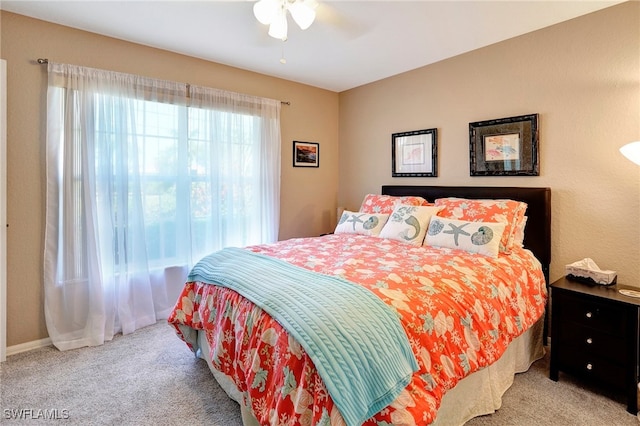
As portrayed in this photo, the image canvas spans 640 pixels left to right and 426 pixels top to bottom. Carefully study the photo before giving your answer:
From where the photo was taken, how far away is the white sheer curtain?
2.62 metres

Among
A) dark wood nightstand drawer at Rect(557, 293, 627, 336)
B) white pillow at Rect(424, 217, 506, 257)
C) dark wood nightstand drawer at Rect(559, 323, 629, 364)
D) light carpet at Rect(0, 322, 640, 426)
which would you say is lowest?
light carpet at Rect(0, 322, 640, 426)

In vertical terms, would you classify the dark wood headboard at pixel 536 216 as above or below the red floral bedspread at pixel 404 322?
above

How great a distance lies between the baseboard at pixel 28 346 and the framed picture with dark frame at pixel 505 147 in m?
3.87

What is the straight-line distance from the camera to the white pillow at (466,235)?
91.8 inches

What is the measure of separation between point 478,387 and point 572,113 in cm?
213

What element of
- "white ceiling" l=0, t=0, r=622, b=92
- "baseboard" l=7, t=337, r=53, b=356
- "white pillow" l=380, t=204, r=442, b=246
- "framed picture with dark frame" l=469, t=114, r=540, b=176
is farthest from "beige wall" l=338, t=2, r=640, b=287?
"baseboard" l=7, t=337, r=53, b=356


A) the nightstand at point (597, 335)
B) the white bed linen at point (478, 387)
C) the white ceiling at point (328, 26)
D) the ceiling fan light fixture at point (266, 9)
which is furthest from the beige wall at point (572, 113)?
the ceiling fan light fixture at point (266, 9)

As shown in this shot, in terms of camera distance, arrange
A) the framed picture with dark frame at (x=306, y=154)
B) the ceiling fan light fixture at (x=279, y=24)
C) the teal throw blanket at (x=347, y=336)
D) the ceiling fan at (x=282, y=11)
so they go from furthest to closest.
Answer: the framed picture with dark frame at (x=306, y=154), the ceiling fan light fixture at (x=279, y=24), the ceiling fan at (x=282, y=11), the teal throw blanket at (x=347, y=336)

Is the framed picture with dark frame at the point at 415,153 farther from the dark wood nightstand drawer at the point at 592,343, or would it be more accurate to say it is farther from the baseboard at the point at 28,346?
the baseboard at the point at 28,346

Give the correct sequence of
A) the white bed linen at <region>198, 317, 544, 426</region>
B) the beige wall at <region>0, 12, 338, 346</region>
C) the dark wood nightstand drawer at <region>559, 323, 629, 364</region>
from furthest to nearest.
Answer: the beige wall at <region>0, 12, 338, 346</region>, the dark wood nightstand drawer at <region>559, 323, 629, 364</region>, the white bed linen at <region>198, 317, 544, 426</region>

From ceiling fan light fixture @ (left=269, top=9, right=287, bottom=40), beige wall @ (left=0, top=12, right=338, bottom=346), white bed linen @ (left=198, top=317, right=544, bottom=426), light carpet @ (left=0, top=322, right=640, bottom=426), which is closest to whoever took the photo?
white bed linen @ (left=198, top=317, right=544, bottom=426)

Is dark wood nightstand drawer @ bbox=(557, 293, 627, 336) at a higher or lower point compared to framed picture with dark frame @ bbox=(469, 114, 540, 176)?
lower

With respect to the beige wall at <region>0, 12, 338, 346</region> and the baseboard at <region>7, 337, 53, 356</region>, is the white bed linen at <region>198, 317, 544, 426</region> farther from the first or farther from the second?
the beige wall at <region>0, 12, 338, 346</region>

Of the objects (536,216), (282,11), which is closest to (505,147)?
(536,216)
